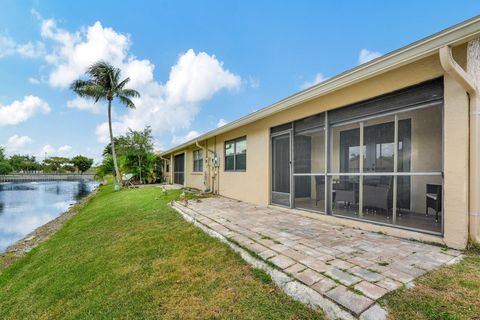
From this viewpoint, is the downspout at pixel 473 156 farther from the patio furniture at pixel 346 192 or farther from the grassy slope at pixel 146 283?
the grassy slope at pixel 146 283

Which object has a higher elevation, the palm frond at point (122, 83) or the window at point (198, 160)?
the palm frond at point (122, 83)

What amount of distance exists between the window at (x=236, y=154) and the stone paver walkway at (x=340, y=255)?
3.90m

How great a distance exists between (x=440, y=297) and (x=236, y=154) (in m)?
7.51

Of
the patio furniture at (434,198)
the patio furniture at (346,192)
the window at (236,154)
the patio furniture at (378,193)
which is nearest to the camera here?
the patio furniture at (434,198)

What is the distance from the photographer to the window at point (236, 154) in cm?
864

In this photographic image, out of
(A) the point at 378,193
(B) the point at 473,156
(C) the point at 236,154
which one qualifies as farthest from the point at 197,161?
(B) the point at 473,156

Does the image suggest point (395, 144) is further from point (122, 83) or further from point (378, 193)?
point (122, 83)

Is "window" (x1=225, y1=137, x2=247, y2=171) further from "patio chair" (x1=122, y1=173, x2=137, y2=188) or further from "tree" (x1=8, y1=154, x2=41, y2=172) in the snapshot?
"tree" (x1=8, y1=154, x2=41, y2=172)

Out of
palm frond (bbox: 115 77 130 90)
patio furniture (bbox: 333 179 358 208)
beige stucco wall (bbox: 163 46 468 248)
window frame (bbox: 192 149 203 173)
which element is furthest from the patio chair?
patio furniture (bbox: 333 179 358 208)

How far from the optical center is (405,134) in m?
4.00

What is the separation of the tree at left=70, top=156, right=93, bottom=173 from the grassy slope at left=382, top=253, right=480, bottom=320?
77270 millimetres

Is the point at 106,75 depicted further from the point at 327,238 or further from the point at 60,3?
the point at 327,238

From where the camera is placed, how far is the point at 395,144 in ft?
13.4

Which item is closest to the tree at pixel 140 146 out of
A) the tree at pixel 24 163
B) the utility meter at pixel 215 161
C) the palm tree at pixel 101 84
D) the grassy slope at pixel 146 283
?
the palm tree at pixel 101 84
